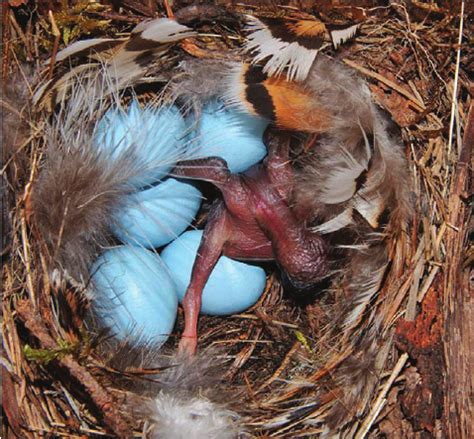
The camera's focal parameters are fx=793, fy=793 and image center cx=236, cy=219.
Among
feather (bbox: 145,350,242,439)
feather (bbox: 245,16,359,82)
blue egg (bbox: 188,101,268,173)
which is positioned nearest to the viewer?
feather (bbox: 145,350,242,439)

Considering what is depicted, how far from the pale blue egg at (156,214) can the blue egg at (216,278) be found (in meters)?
0.05

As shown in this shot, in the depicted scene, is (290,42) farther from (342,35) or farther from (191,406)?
(191,406)

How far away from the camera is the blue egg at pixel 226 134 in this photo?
6.10ft

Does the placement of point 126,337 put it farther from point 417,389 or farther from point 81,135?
point 417,389

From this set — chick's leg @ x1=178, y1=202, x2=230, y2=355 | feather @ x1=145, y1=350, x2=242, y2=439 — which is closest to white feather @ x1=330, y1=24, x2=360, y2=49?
chick's leg @ x1=178, y1=202, x2=230, y2=355

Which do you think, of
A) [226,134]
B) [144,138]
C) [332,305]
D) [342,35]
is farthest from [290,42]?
[332,305]

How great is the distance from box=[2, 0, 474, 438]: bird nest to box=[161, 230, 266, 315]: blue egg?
0.39ft

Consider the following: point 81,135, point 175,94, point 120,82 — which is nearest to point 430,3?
point 175,94

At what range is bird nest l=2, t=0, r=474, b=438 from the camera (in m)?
1.65

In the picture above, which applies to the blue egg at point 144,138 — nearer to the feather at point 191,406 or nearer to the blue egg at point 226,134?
the blue egg at point 226,134

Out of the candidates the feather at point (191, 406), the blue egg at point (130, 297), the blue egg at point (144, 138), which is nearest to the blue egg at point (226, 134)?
the blue egg at point (144, 138)

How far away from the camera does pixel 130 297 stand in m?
1.76

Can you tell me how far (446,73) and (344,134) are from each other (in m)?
0.31

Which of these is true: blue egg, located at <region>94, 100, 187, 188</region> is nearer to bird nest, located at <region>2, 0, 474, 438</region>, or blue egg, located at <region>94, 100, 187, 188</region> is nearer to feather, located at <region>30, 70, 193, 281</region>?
feather, located at <region>30, 70, 193, 281</region>
